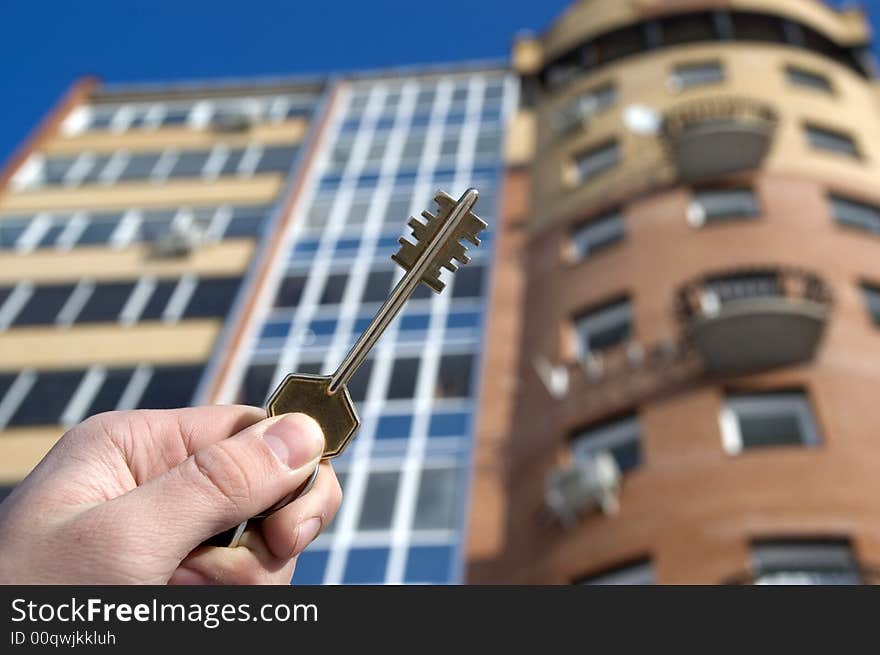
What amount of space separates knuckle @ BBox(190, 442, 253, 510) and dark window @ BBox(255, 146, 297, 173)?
94.7 feet

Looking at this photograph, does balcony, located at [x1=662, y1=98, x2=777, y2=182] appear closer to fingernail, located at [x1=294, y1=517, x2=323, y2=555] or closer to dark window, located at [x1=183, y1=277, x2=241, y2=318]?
dark window, located at [x1=183, y1=277, x2=241, y2=318]

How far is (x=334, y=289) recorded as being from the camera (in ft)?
81.7

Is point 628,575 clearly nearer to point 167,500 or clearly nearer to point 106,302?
point 167,500

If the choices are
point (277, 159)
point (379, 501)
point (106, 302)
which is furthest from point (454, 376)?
point (277, 159)

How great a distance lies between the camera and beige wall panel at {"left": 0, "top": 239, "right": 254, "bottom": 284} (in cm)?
2623

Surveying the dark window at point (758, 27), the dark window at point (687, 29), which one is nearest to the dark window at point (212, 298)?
the dark window at point (687, 29)

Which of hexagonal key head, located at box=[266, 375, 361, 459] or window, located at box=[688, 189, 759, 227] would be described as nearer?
hexagonal key head, located at box=[266, 375, 361, 459]

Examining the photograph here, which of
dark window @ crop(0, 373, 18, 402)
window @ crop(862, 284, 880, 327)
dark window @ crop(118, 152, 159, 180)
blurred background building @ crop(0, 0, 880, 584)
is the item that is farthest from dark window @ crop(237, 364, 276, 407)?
window @ crop(862, 284, 880, 327)

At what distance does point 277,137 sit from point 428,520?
19.5 metres

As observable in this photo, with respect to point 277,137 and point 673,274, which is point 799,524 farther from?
point 277,137

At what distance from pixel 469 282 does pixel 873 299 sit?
9.83m

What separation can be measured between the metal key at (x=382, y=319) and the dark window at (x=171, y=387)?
18.8 meters

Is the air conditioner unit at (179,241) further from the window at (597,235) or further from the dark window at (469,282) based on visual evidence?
the window at (597,235)

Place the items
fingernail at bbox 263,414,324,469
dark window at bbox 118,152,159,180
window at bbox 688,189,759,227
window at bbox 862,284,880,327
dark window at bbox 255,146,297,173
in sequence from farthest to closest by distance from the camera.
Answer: dark window at bbox 118,152,159,180 < dark window at bbox 255,146,297,173 < window at bbox 688,189,759,227 < window at bbox 862,284,880,327 < fingernail at bbox 263,414,324,469
